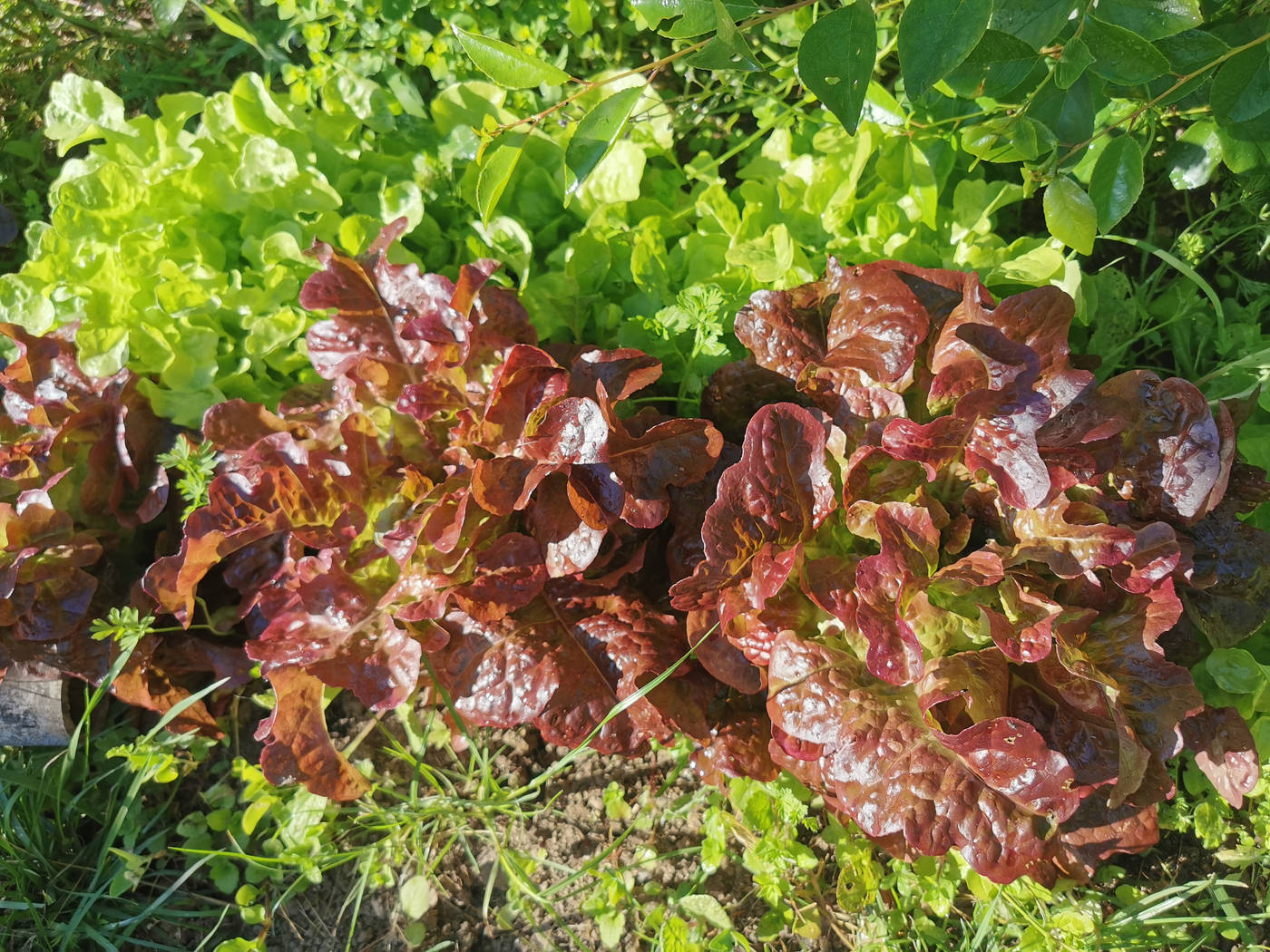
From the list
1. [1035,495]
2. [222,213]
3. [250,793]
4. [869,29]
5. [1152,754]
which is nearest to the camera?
[869,29]

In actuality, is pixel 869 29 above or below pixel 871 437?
above

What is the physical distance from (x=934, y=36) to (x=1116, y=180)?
2.24 ft

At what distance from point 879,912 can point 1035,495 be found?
43.2 inches

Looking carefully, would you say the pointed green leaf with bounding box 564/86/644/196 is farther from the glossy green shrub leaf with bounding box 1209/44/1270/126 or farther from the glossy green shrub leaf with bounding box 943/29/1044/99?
the glossy green shrub leaf with bounding box 1209/44/1270/126

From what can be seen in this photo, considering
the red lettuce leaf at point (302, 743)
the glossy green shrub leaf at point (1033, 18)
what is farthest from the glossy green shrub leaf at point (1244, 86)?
the red lettuce leaf at point (302, 743)

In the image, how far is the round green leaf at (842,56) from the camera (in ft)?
3.94

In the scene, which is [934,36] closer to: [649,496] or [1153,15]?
[1153,15]

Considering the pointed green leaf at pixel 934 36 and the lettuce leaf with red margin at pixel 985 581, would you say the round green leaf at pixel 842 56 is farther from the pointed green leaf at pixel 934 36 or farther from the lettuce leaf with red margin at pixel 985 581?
the lettuce leaf with red margin at pixel 985 581

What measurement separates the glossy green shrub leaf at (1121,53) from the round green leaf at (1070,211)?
239 millimetres

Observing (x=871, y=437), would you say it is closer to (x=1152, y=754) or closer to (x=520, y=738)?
(x=1152, y=754)

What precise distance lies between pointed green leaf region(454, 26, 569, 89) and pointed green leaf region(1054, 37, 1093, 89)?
0.75 m

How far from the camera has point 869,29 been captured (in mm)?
1206

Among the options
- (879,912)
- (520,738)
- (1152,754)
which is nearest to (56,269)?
(520,738)

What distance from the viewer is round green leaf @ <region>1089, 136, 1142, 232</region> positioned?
164 centimetres
